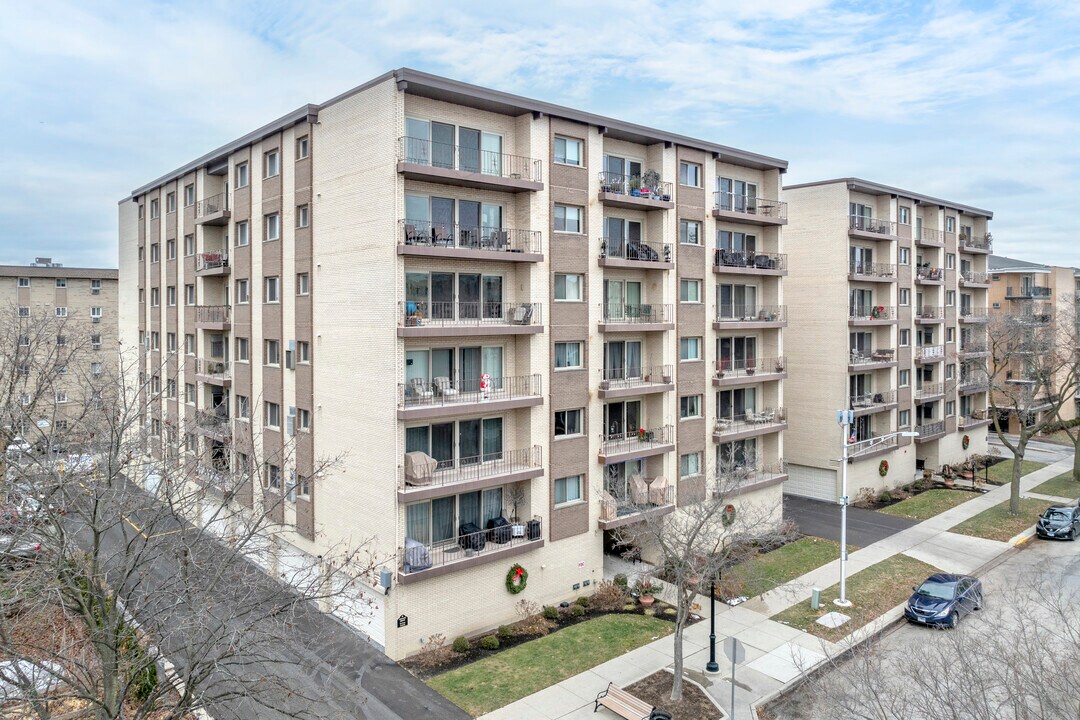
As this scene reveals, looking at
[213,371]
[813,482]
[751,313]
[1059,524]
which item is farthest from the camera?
[813,482]

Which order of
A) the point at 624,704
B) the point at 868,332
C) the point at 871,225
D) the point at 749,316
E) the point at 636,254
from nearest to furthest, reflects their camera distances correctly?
the point at 624,704 < the point at 636,254 < the point at 749,316 < the point at 871,225 < the point at 868,332

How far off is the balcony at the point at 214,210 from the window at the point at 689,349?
2188cm

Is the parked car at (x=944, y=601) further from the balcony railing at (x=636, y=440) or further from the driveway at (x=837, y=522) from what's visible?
the balcony railing at (x=636, y=440)

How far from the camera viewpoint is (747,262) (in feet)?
116

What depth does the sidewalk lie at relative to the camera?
2041 centimetres

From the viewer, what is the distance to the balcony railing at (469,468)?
23984 mm

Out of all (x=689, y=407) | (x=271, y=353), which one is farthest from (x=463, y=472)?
(x=689, y=407)

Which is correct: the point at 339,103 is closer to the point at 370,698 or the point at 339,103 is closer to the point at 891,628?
the point at 370,698

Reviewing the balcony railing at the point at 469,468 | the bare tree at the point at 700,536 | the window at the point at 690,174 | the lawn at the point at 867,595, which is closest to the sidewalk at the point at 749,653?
the lawn at the point at 867,595

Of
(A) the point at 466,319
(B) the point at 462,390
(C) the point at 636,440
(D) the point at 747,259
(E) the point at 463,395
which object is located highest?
(D) the point at 747,259

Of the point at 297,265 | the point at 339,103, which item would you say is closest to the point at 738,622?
the point at 297,265

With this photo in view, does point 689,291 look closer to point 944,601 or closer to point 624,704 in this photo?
point 944,601

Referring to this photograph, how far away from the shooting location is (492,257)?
25.1 m

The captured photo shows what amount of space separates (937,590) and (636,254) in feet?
56.6
